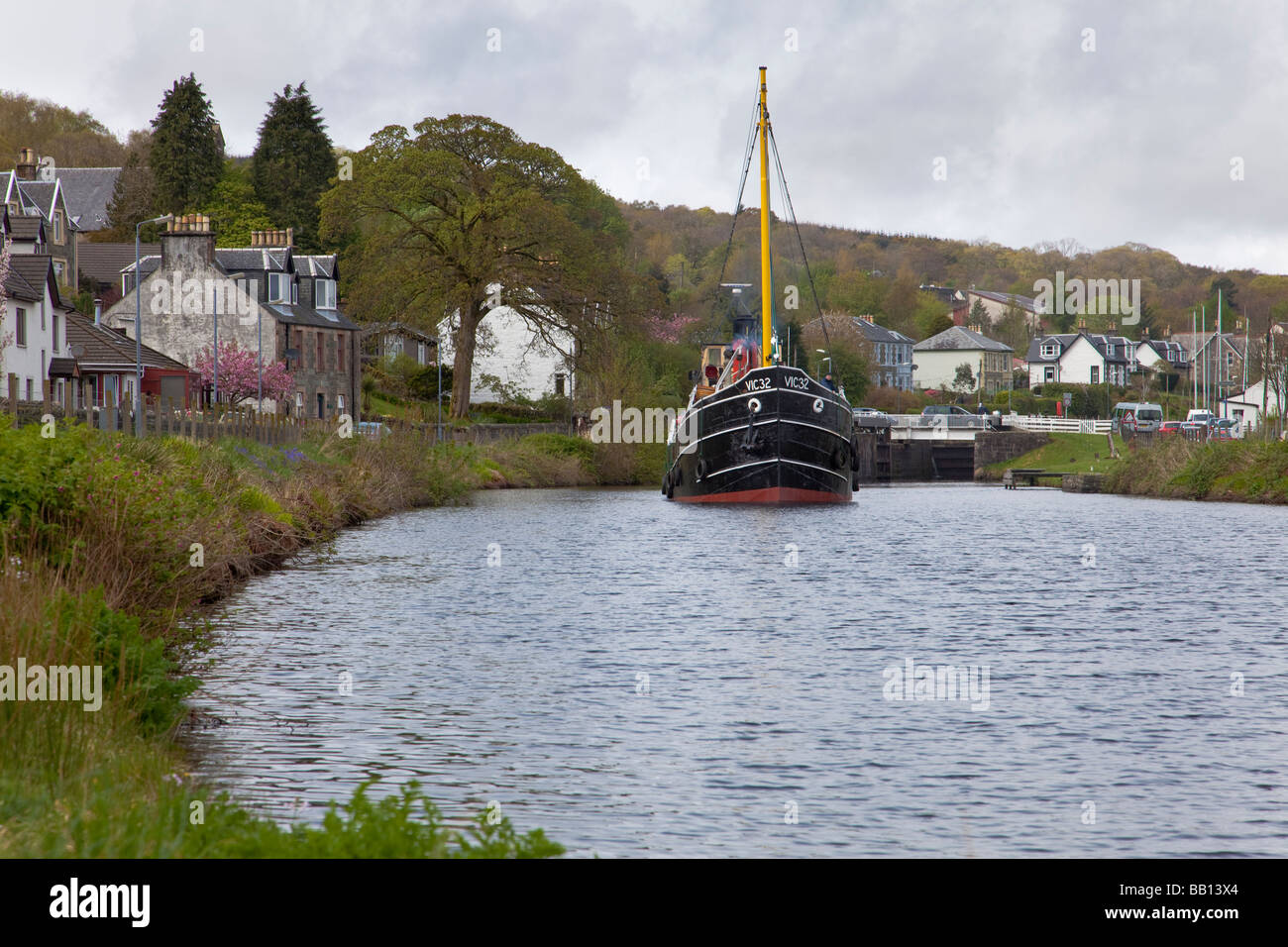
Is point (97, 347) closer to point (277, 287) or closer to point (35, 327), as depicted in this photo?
point (35, 327)

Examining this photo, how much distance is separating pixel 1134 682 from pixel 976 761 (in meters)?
→ 4.32

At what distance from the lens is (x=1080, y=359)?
146 m

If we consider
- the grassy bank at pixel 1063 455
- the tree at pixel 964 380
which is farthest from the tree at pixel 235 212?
the tree at pixel 964 380

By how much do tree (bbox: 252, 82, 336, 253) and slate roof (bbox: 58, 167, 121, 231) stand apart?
49.5 feet

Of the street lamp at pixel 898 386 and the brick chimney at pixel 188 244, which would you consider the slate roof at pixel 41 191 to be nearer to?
the brick chimney at pixel 188 244

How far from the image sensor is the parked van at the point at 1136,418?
313ft

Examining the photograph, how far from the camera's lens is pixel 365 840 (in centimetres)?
652

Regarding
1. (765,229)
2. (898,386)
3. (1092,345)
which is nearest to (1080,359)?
(1092,345)

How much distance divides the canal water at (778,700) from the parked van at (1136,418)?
69621 millimetres

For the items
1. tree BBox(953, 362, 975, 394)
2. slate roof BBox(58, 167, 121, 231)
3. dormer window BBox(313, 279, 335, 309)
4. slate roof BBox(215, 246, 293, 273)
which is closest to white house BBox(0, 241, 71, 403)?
slate roof BBox(215, 246, 293, 273)

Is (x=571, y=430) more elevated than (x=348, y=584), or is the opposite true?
(x=571, y=430)

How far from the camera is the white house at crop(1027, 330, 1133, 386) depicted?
144 meters
